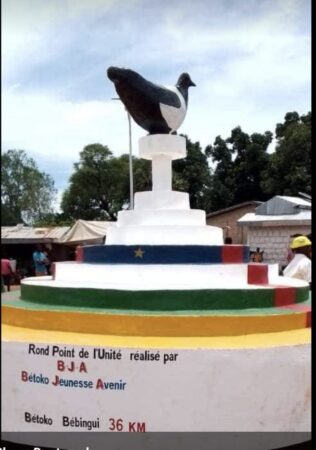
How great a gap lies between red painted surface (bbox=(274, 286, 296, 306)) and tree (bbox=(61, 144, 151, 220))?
82.1ft

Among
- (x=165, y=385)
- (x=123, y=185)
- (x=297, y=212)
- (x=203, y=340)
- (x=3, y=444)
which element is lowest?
(x=3, y=444)

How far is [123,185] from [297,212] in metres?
15.0

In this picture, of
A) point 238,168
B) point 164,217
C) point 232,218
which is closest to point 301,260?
point 164,217

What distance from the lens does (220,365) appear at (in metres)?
4.04

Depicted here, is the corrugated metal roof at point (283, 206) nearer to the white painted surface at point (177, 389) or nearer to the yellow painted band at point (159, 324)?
the yellow painted band at point (159, 324)

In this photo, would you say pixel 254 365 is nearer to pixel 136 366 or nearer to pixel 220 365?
pixel 220 365

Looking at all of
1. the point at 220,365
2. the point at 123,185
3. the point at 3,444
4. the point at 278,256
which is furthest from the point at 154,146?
the point at 123,185

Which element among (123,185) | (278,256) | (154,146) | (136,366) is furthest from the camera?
(123,185)

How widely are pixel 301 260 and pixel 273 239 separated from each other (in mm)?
11272

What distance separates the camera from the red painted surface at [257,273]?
516cm

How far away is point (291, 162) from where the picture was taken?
23.5 metres

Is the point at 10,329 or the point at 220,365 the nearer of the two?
the point at 220,365

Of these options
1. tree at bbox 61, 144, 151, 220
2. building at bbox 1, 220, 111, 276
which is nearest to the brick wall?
building at bbox 1, 220, 111, 276

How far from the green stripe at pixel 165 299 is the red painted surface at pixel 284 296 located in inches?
3.0
